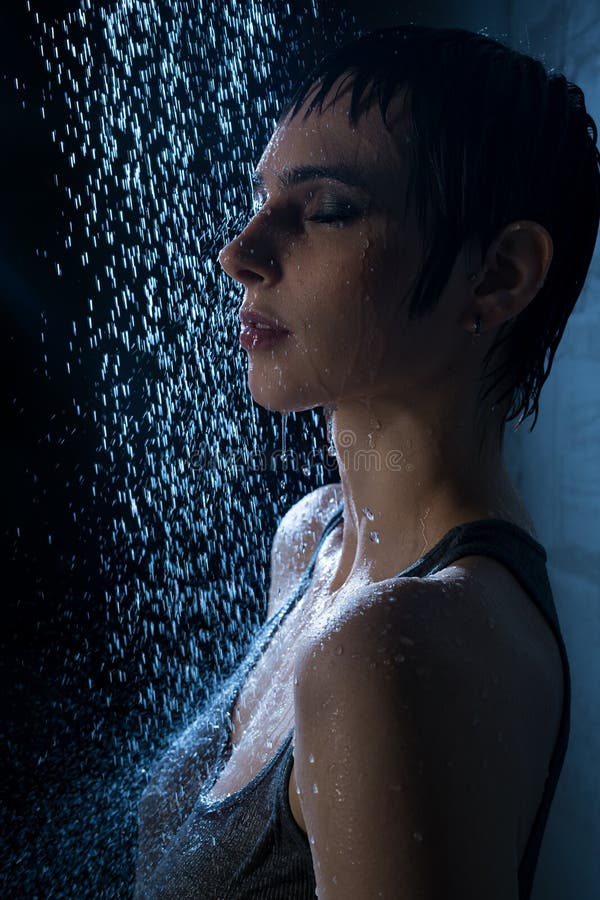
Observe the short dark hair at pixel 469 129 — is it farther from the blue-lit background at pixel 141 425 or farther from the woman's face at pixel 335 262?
the blue-lit background at pixel 141 425

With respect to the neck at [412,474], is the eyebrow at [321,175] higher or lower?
higher

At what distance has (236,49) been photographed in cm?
116

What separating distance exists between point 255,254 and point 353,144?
4.8 inches

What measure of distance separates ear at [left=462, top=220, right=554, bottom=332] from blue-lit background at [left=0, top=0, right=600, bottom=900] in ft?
1.68

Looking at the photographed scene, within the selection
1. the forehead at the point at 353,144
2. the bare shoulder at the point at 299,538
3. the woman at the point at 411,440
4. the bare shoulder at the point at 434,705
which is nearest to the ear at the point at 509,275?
the woman at the point at 411,440

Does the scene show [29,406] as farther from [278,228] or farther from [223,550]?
[278,228]

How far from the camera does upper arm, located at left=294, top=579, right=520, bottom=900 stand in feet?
1.36

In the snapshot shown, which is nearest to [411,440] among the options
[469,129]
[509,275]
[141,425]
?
[509,275]

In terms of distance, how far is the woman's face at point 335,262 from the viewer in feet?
1.98

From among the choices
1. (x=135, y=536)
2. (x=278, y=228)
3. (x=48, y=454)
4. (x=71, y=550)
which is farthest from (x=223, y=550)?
(x=278, y=228)

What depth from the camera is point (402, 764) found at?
1.37 ft

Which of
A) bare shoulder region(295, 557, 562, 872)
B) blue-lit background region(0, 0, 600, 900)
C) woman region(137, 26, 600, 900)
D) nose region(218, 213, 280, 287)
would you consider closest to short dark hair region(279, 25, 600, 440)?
woman region(137, 26, 600, 900)

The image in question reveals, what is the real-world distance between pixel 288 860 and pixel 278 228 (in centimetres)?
→ 51

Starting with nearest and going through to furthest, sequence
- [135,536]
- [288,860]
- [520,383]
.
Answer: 1. [288,860]
2. [520,383]
3. [135,536]
